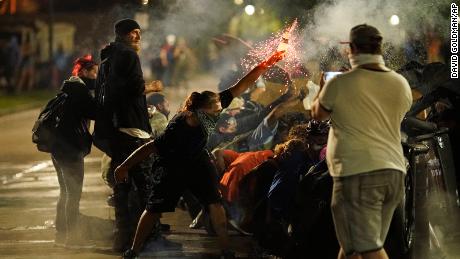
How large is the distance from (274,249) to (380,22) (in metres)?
3.10

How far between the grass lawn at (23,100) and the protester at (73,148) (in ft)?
57.1

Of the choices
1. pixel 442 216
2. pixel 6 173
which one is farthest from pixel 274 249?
pixel 6 173

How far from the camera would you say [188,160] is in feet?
23.2

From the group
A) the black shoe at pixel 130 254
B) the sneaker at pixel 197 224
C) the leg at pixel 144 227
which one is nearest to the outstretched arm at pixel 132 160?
the leg at pixel 144 227

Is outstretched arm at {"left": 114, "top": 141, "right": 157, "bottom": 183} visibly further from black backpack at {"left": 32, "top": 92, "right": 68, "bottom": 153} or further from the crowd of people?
black backpack at {"left": 32, "top": 92, "right": 68, "bottom": 153}

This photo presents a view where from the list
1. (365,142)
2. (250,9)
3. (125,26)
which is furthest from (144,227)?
(250,9)

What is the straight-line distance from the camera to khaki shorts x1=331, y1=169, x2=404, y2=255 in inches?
208

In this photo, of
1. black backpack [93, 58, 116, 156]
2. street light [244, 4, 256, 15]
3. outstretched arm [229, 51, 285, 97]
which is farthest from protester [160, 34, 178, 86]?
outstretched arm [229, 51, 285, 97]

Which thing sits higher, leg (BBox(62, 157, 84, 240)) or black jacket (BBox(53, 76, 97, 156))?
black jacket (BBox(53, 76, 97, 156))

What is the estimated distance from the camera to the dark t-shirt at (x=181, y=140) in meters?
6.91

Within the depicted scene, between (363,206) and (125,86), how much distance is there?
9.96ft

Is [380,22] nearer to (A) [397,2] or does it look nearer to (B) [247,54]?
(A) [397,2]

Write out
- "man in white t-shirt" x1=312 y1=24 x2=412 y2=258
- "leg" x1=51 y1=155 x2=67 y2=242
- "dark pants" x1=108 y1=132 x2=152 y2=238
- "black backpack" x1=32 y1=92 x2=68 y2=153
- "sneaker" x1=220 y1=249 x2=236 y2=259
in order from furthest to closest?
"leg" x1=51 y1=155 x2=67 y2=242, "black backpack" x1=32 y1=92 x2=68 y2=153, "dark pants" x1=108 y1=132 x2=152 y2=238, "sneaker" x1=220 y1=249 x2=236 y2=259, "man in white t-shirt" x1=312 y1=24 x2=412 y2=258

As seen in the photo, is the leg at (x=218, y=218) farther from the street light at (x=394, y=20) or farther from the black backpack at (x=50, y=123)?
the street light at (x=394, y=20)
